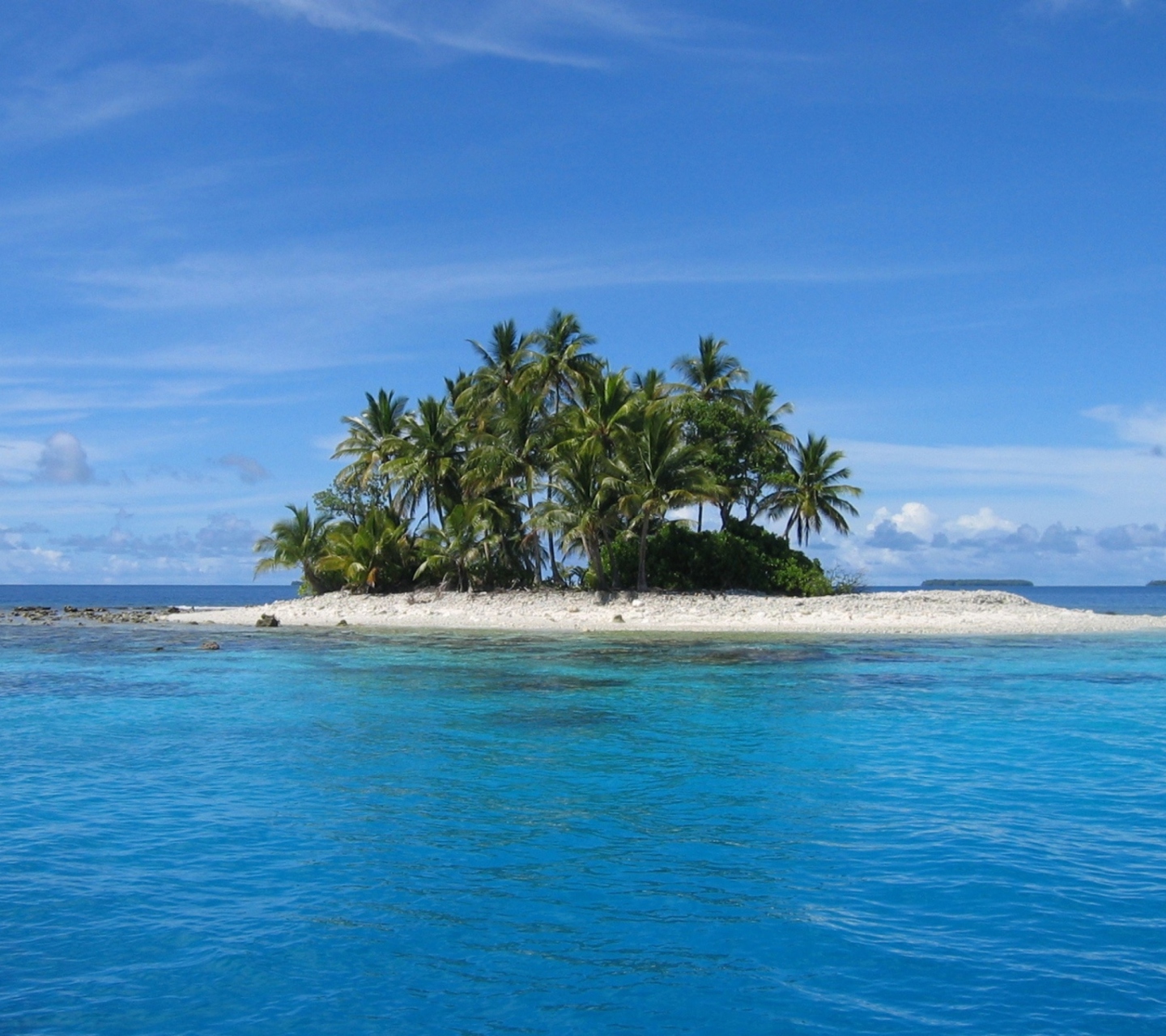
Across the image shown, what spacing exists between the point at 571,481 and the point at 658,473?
10.9 ft

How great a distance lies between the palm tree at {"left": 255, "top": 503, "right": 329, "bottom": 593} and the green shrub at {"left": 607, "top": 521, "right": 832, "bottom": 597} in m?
15.1

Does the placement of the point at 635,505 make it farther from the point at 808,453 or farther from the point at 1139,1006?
the point at 1139,1006

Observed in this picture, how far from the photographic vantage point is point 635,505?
120 feet

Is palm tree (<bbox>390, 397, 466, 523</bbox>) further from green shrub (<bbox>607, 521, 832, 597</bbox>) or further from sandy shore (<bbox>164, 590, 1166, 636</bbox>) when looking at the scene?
green shrub (<bbox>607, 521, 832, 597</bbox>)

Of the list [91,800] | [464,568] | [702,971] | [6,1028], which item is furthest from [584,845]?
[464,568]

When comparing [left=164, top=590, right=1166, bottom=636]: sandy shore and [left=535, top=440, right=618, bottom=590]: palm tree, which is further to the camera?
[left=535, top=440, right=618, bottom=590]: palm tree

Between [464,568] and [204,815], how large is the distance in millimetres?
32393

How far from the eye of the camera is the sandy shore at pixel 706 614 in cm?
3425

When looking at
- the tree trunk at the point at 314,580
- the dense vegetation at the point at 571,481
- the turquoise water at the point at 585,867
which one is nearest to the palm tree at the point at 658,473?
the dense vegetation at the point at 571,481

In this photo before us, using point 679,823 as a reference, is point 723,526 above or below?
above

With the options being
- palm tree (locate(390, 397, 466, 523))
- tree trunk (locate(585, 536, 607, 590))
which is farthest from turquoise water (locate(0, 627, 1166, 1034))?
palm tree (locate(390, 397, 466, 523))

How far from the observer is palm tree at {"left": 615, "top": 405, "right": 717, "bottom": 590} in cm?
3678

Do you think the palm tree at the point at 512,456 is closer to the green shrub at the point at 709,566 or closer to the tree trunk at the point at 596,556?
the tree trunk at the point at 596,556

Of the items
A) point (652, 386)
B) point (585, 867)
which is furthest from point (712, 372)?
point (585, 867)
